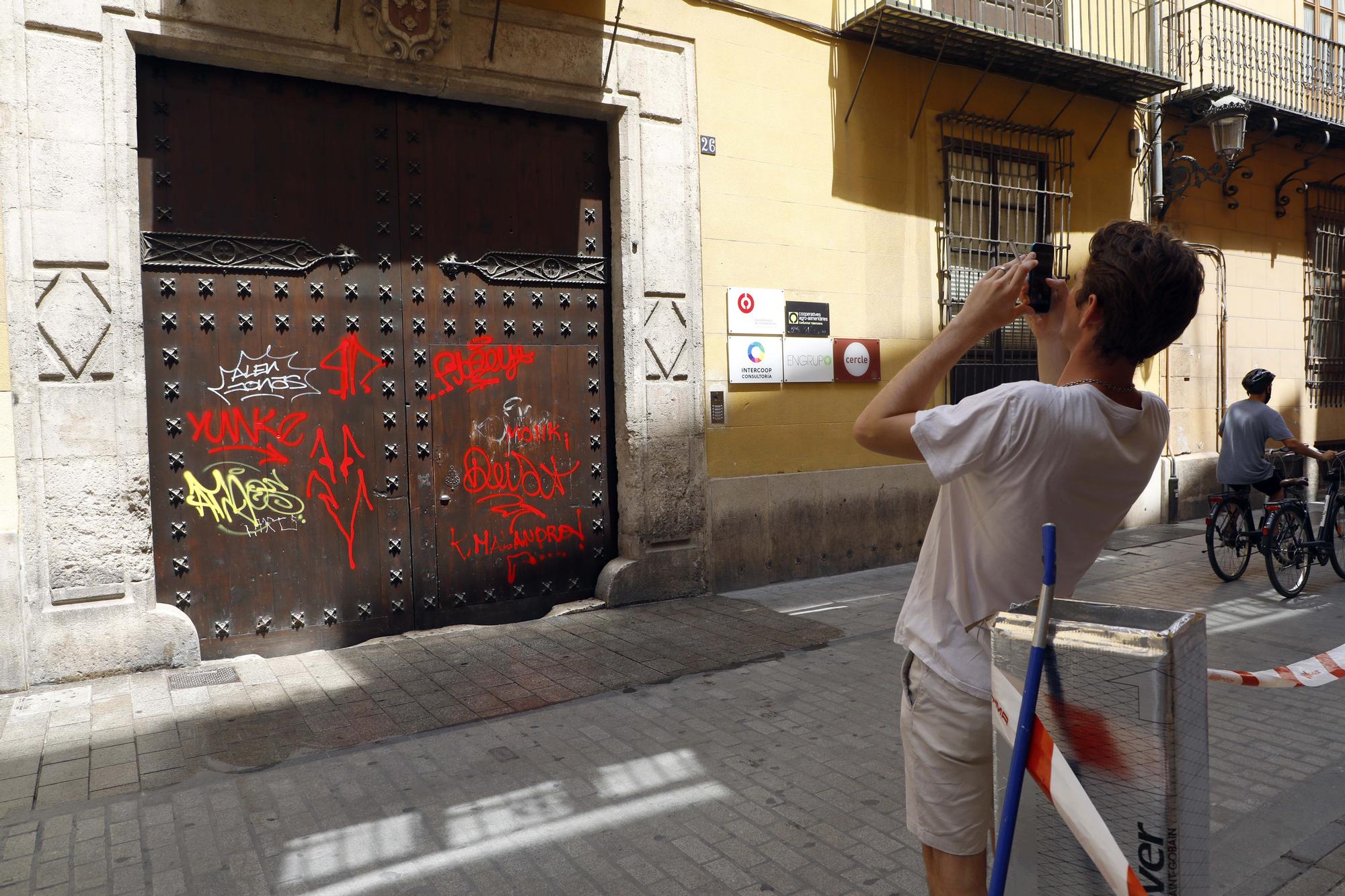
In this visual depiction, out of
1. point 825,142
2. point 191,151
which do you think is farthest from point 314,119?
point 825,142

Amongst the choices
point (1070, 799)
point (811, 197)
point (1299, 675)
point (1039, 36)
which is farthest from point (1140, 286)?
point (1039, 36)

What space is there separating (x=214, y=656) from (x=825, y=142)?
21.1ft

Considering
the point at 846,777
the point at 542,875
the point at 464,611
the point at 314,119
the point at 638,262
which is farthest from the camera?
the point at 638,262

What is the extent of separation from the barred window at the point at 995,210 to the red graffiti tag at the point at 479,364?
461 centimetres

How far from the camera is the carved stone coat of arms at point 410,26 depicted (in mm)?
6316

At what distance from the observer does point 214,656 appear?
600 centimetres

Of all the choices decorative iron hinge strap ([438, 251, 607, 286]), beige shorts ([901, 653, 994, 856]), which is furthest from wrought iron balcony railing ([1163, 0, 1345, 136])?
beige shorts ([901, 653, 994, 856])

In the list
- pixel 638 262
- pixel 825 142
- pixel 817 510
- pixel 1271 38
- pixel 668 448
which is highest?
pixel 1271 38

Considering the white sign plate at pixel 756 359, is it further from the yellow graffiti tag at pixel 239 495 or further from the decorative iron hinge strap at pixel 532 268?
the yellow graffiti tag at pixel 239 495

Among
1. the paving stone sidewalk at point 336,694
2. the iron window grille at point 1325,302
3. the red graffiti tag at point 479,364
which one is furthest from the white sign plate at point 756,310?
the iron window grille at point 1325,302

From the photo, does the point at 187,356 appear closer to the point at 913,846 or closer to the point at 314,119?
the point at 314,119

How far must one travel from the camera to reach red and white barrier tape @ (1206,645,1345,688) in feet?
Result: 8.87

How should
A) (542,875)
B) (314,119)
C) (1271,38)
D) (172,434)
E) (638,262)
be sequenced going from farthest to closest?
(1271,38)
(638,262)
(314,119)
(172,434)
(542,875)

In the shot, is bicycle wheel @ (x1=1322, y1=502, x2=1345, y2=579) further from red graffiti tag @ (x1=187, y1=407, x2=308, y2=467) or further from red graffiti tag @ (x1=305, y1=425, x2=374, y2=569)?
red graffiti tag @ (x1=187, y1=407, x2=308, y2=467)
